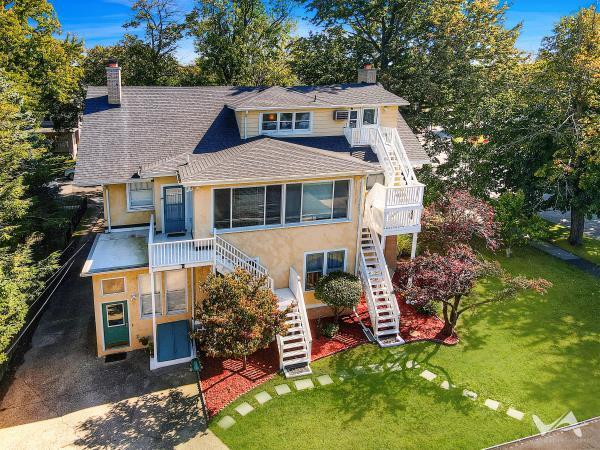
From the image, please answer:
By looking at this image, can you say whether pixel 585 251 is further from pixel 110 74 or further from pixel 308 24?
pixel 110 74

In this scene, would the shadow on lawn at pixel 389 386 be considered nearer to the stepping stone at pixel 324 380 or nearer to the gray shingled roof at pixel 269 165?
the stepping stone at pixel 324 380

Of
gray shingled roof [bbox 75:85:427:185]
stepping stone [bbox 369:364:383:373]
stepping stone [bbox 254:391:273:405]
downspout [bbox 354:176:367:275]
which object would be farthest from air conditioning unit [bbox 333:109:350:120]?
stepping stone [bbox 254:391:273:405]

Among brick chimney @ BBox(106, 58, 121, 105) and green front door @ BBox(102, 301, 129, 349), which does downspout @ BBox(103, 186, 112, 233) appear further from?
brick chimney @ BBox(106, 58, 121, 105)

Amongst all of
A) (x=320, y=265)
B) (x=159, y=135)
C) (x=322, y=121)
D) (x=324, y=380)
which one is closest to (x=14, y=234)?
(x=159, y=135)

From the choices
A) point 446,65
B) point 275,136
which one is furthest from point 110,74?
point 446,65

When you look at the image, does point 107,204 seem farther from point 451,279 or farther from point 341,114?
point 451,279

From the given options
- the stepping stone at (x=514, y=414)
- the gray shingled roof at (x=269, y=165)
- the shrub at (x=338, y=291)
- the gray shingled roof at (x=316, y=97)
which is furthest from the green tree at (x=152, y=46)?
the stepping stone at (x=514, y=414)
